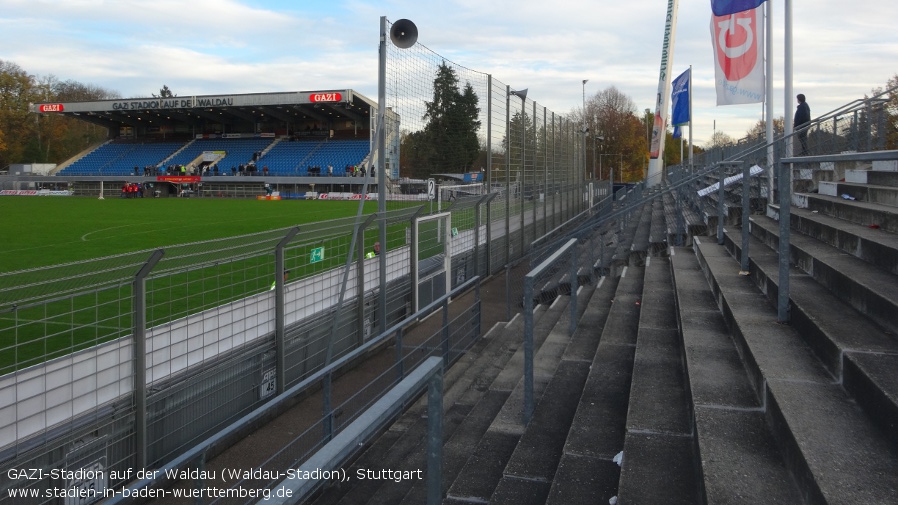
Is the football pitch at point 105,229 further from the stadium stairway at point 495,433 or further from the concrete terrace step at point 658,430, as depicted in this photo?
the concrete terrace step at point 658,430

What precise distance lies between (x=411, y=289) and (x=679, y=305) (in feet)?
12.6

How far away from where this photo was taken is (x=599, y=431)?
3492 millimetres

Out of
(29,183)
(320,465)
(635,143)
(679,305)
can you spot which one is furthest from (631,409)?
(635,143)

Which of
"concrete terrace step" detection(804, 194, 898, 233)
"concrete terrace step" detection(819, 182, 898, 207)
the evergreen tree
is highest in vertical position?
the evergreen tree

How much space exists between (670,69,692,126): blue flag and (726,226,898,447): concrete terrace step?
18908mm

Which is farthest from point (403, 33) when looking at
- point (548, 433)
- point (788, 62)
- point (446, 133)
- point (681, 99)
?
point (681, 99)

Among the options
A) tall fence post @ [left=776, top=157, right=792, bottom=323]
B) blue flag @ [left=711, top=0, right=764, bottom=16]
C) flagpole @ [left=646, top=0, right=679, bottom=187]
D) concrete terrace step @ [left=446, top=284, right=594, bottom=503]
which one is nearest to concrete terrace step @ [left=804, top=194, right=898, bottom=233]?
tall fence post @ [left=776, top=157, right=792, bottom=323]

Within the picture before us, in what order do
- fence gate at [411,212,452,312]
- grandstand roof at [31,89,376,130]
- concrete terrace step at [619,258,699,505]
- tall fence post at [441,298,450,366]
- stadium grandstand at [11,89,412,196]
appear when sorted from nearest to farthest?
concrete terrace step at [619,258,699,505], tall fence post at [441,298,450,366], fence gate at [411,212,452,312], grandstand roof at [31,89,376,130], stadium grandstand at [11,89,412,196]

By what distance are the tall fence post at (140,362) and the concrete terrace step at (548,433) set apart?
232 cm

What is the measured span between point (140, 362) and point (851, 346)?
387 cm

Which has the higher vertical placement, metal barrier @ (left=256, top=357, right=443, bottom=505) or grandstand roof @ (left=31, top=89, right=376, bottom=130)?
grandstand roof @ (left=31, top=89, right=376, bottom=130)

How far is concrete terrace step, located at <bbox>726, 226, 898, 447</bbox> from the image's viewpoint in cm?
252

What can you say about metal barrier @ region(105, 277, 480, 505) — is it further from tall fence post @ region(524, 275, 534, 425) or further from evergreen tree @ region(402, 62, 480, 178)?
evergreen tree @ region(402, 62, 480, 178)

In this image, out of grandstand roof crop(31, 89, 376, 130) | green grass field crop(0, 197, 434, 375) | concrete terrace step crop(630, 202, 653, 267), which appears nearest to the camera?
green grass field crop(0, 197, 434, 375)
